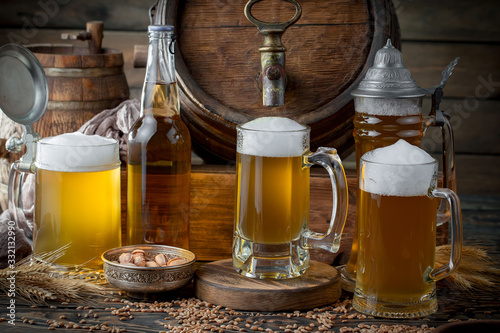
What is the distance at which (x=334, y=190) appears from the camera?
111 cm

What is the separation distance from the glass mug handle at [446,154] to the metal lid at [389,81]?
0.30 feet

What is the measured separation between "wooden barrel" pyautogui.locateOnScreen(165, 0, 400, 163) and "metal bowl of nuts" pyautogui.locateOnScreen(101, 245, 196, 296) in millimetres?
388

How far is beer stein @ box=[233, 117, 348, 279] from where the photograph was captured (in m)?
1.09

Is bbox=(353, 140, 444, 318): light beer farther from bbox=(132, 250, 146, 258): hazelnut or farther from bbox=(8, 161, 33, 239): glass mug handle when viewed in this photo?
bbox=(8, 161, 33, 239): glass mug handle

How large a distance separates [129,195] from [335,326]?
0.47 meters

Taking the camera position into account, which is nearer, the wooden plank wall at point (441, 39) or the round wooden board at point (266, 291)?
the round wooden board at point (266, 291)

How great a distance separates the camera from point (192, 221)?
1371 mm

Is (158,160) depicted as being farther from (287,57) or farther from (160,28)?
(287,57)

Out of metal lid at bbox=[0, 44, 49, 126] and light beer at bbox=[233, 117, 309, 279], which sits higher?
metal lid at bbox=[0, 44, 49, 126]

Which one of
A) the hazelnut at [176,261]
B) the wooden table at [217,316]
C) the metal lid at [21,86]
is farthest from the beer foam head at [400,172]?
the metal lid at [21,86]

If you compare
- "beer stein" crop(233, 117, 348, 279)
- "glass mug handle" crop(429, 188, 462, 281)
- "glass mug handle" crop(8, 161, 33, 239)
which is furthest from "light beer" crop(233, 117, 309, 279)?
"glass mug handle" crop(8, 161, 33, 239)

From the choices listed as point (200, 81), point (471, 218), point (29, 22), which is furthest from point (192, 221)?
point (29, 22)

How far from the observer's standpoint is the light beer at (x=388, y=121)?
1107mm

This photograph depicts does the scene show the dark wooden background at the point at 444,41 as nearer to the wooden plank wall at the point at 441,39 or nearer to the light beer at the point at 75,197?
the wooden plank wall at the point at 441,39
